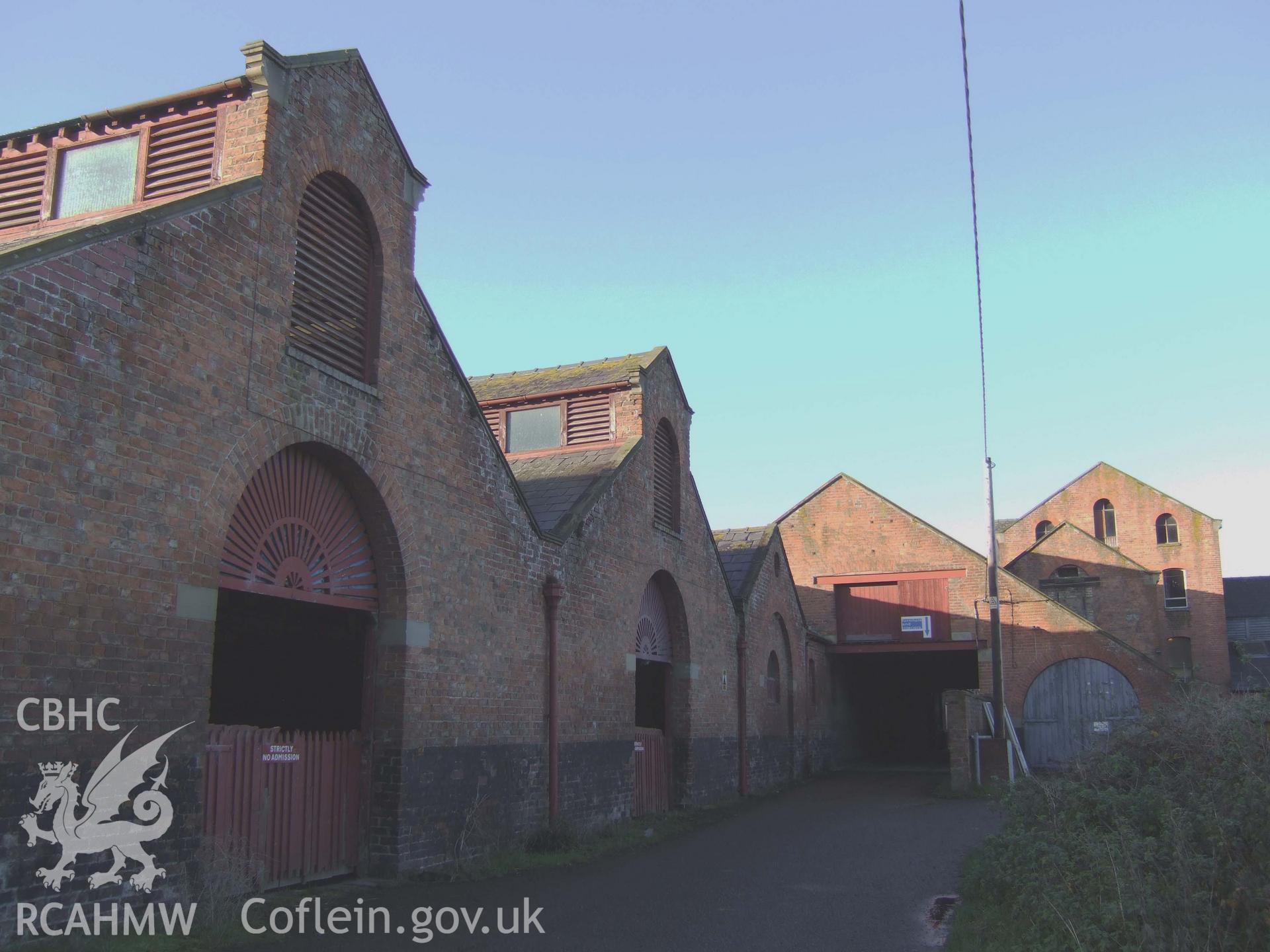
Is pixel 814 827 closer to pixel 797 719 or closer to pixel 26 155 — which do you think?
pixel 797 719

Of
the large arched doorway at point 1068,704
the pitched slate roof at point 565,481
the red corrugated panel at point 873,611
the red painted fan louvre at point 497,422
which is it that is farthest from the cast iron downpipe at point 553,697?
the red corrugated panel at point 873,611

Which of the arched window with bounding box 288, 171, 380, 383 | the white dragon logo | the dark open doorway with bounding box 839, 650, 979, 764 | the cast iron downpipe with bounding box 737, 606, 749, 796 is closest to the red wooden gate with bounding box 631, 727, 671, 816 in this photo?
the cast iron downpipe with bounding box 737, 606, 749, 796

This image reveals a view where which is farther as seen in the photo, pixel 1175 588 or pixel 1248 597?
pixel 1248 597

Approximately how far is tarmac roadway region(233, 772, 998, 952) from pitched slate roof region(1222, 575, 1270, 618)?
34.2 metres

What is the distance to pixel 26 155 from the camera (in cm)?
1035

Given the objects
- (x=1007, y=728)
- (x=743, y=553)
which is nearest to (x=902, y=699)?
(x=1007, y=728)

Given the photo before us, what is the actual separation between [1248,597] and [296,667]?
44.4m

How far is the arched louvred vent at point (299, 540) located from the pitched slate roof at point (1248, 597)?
42868mm

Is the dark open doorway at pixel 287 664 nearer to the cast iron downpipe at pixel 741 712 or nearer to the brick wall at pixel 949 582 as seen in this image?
the cast iron downpipe at pixel 741 712

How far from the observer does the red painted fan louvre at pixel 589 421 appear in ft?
58.5

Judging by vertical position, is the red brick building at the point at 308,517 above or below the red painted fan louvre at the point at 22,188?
below

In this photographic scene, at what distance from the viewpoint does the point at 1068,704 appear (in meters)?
26.3

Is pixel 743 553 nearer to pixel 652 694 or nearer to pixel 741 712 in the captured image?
pixel 741 712

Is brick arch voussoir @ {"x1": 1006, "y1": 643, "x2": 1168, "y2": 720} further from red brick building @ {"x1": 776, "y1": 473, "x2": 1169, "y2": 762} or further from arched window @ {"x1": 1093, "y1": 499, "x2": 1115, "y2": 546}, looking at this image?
arched window @ {"x1": 1093, "y1": 499, "x2": 1115, "y2": 546}
